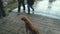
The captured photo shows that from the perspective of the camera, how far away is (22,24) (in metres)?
7.58

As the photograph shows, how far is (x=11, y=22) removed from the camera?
7.91 meters

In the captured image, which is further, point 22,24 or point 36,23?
point 36,23

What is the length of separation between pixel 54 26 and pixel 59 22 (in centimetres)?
77

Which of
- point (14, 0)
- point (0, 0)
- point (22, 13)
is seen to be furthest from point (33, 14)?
point (14, 0)

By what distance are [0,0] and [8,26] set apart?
2.00 m

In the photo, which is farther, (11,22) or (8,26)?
(11,22)

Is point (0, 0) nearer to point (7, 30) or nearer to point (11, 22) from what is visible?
point (11, 22)

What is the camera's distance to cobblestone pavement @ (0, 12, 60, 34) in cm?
675

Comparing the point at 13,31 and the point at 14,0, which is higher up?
the point at 14,0

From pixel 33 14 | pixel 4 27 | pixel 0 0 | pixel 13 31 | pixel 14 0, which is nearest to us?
pixel 13 31

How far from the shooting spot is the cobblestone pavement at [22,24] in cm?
675

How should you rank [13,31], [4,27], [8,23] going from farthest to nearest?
[8,23]
[4,27]
[13,31]

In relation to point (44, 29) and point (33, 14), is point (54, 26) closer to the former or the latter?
point (44, 29)

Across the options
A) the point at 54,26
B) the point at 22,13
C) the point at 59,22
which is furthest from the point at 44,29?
the point at 22,13
